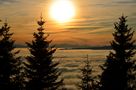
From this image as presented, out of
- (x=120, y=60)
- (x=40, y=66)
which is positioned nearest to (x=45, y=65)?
(x=40, y=66)

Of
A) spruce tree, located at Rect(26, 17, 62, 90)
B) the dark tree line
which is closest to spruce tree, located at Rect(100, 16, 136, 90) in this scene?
the dark tree line

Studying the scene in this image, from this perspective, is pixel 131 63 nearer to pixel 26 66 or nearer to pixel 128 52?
pixel 128 52

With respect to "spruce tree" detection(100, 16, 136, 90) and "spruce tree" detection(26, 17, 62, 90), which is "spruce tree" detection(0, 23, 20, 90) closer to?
"spruce tree" detection(26, 17, 62, 90)

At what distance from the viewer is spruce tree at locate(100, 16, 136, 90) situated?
122 ft

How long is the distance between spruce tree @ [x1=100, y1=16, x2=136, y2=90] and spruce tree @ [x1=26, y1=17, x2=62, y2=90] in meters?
5.76

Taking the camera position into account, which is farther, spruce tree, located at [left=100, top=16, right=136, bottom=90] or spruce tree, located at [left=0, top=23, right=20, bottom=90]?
spruce tree, located at [left=100, top=16, right=136, bottom=90]

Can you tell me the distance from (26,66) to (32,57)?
2.78ft

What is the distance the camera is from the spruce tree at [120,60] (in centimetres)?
3706

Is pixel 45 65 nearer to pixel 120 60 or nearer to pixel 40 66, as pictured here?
pixel 40 66

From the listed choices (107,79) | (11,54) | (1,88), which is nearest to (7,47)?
(11,54)

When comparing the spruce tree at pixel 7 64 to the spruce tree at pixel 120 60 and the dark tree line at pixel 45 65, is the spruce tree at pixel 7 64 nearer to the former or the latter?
the dark tree line at pixel 45 65

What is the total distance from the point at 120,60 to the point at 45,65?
6.96 meters

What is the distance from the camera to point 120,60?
36.9 meters

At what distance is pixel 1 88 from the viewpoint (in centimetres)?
3164
